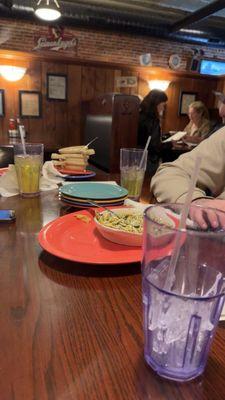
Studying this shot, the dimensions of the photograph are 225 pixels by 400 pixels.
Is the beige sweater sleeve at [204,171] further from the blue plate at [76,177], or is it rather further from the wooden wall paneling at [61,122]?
the wooden wall paneling at [61,122]

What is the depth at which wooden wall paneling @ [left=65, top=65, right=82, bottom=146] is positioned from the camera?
14.7 ft

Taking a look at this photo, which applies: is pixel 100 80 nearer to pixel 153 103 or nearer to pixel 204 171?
pixel 153 103

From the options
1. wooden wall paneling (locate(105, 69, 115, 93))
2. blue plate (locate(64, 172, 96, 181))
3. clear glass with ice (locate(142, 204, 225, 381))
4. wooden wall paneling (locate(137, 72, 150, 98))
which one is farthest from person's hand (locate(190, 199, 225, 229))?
wooden wall paneling (locate(137, 72, 150, 98))

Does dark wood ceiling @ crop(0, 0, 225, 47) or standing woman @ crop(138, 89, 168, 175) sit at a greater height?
dark wood ceiling @ crop(0, 0, 225, 47)

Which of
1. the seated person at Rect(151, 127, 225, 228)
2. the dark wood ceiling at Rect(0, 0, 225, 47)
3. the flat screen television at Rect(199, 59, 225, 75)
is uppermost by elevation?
the dark wood ceiling at Rect(0, 0, 225, 47)

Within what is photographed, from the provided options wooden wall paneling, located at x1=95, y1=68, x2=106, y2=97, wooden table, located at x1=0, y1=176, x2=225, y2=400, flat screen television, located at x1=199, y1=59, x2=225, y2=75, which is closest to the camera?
wooden table, located at x1=0, y1=176, x2=225, y2=400

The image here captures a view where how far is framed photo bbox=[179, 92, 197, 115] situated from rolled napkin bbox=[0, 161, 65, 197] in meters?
4.31

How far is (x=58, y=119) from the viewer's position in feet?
14.9

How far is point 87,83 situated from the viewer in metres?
4.57

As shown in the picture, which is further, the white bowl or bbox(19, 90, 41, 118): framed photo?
bbox(19, 90, 41, 118): framed photo

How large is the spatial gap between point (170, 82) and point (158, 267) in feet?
17.0

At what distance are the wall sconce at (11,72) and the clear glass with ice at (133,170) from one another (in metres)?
3.29

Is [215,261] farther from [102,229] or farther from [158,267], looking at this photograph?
[102,229]

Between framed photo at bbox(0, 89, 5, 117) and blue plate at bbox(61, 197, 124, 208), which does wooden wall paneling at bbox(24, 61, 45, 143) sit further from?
blue plate at bbox(61, 197, 124, 208)
